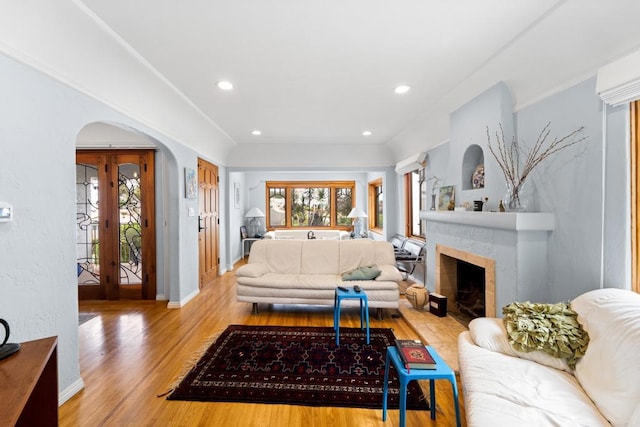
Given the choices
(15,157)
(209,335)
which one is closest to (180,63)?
(15,157)

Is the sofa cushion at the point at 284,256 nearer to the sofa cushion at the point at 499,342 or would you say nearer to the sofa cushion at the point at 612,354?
the sofa cushion at the point at 499,342

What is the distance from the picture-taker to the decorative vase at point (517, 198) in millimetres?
2408

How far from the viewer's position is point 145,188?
4.14m

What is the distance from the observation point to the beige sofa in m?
3.46

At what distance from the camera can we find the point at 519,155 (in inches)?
101

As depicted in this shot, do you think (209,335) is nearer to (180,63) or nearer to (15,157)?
(15,157)

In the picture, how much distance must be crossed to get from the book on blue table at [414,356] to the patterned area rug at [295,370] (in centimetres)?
54

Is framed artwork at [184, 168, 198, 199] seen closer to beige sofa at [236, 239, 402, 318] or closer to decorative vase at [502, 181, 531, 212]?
beige sofa at [236, 239, 402, 318]

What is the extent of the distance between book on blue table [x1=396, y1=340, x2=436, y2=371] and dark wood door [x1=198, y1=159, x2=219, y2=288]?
12.6 ft

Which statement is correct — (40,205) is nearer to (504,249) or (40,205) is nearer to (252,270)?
(252,270)

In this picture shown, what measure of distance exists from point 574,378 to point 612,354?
29 centimetres

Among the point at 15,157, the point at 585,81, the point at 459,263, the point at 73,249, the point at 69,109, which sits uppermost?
the point at 585,81

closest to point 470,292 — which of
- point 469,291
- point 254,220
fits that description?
point 469,291

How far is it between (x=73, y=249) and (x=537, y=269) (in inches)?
139
